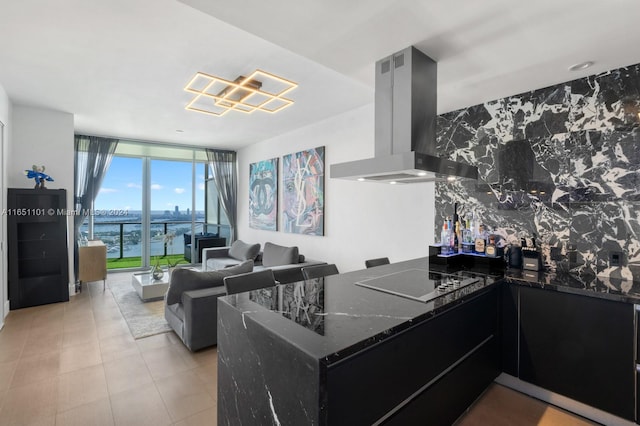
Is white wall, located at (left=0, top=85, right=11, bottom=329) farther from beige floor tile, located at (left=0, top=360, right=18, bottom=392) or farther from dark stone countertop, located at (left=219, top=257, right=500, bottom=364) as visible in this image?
dark stone countertop, located at (left=219, top=257, right=500, bottom=364)

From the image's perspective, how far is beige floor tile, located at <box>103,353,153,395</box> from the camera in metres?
2.47

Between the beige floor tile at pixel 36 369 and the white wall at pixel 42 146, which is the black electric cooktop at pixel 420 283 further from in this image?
the white wall at pixel 42 146

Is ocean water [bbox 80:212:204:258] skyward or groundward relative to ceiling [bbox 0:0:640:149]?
groundward

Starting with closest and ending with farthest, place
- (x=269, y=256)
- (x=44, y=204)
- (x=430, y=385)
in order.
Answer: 1. (x=430, y=385)
2. (x=44, y=204)
3. (x=269, y=256)

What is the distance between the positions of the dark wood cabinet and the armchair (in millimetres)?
2872

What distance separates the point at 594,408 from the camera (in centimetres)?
207

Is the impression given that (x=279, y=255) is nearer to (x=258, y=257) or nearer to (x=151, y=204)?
(x=258, y=257)

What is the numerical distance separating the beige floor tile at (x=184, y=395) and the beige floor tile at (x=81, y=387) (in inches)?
16.7

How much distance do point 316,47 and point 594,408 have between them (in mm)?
3066

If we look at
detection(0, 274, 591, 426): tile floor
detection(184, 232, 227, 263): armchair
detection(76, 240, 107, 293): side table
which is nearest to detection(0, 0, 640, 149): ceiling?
detection(76, 240, 107, 293): side table

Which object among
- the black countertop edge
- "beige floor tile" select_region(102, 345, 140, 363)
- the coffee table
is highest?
the black countertop edge

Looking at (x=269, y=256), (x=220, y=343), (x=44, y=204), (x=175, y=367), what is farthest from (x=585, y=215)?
(x=44, y=204)

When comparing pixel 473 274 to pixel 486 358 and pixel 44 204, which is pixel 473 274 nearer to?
pixel 486 358

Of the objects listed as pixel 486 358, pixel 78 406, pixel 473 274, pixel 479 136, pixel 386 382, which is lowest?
pixel 78 406
